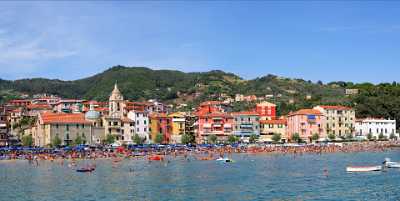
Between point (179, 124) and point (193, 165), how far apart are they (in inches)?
1761

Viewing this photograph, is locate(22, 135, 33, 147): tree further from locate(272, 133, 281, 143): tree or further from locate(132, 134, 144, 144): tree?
locate(272, 133, 281, 143): tree

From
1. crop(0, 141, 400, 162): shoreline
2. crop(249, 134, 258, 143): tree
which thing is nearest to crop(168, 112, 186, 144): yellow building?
crop(249, 134, 258, 143): tree

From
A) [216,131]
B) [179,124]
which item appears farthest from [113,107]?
[216,131]

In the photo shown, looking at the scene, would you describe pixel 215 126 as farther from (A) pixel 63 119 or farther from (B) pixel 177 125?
(A) pixel 63 119

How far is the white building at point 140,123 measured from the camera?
104312mm

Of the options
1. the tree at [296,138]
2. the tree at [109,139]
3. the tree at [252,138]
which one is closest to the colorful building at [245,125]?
the tree at [252,138]

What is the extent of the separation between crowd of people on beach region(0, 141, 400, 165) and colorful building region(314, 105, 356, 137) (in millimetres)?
9349

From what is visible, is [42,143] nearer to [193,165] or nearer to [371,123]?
[193,165]

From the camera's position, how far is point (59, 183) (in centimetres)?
4838

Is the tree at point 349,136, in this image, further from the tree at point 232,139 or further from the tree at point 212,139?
the tree at point 212,139

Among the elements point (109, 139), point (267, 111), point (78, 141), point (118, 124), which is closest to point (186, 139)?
point (118, 124)

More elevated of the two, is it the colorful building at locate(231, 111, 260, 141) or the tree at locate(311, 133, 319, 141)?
the colorful building at locate(231, 111, 260, 141)

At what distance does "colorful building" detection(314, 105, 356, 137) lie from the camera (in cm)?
11369

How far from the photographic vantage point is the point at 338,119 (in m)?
114
